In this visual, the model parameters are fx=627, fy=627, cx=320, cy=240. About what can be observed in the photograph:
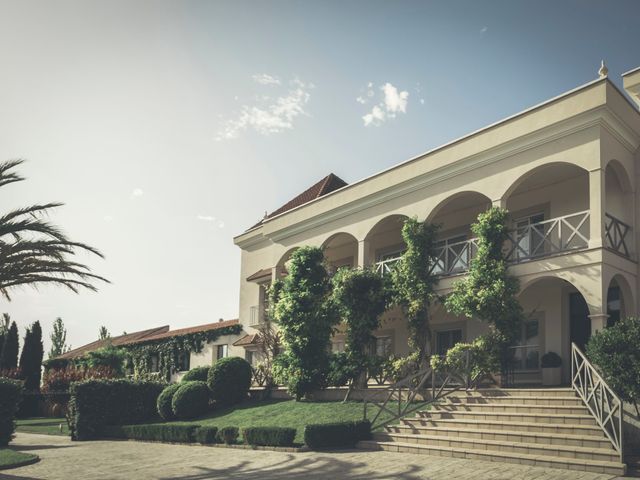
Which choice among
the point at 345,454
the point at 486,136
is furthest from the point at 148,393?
the point at 486,136

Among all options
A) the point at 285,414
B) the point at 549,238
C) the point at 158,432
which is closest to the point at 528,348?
the point at 549,238

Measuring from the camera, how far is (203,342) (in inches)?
1352

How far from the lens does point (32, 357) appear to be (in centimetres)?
4253

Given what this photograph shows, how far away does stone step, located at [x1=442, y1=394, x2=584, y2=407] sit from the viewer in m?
14.0

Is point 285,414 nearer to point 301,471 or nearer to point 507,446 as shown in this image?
point 301,471

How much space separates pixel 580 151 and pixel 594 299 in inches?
158

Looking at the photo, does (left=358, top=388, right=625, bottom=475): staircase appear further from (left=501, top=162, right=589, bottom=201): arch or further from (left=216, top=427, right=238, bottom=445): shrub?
(left=501, top=162, right=589, bottom=201): arch

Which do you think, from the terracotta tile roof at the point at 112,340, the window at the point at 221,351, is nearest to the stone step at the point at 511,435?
the window at the point at 221,351

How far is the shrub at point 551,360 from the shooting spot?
18.0 m

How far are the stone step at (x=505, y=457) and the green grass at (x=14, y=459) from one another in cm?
777

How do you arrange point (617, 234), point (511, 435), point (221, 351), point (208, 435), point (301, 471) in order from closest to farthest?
point (301, 471) → point (511, 435) → point (617, 234) → point (208, 435) → point (221, 351)

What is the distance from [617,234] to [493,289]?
3818 millimetres

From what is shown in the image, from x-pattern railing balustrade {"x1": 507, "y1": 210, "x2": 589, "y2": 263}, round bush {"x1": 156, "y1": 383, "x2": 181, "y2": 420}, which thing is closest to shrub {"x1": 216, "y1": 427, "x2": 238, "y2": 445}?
round bush {"x1": 156, "y1": 383, "x2": 181, "y2": 420}

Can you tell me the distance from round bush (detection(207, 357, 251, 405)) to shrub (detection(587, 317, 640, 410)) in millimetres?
15262
